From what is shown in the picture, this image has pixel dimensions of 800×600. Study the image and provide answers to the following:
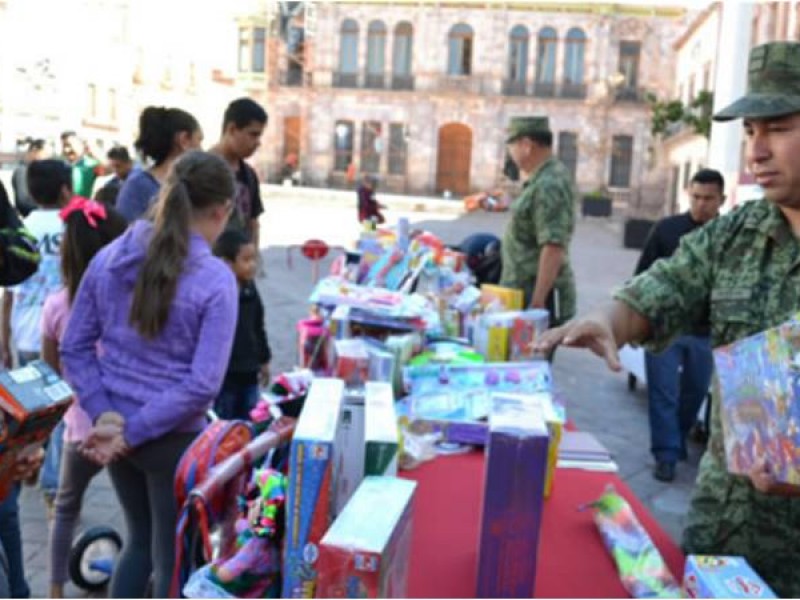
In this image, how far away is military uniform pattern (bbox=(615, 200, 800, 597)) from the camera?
1753 millimetres

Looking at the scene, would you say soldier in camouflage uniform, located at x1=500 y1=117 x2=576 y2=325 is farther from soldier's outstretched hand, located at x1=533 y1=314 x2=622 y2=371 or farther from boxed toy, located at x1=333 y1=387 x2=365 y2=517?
boxed toy, located at x1=333 y1=387 x2=365 y2=517

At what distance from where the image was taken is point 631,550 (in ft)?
5.99

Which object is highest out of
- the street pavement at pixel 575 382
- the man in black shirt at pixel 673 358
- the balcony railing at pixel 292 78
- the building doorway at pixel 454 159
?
the balcony railing at pixel 292 78

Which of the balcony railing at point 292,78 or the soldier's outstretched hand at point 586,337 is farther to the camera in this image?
the balcony railing at point 292,78

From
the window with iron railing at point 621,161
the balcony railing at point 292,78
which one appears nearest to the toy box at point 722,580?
the window with iron railing at point 621,161

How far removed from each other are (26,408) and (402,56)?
3886 centimetres

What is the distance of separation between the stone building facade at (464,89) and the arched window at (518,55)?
0.05 metres

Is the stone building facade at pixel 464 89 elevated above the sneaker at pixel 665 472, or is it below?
above

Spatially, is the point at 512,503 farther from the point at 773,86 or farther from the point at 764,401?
the point at 773,86

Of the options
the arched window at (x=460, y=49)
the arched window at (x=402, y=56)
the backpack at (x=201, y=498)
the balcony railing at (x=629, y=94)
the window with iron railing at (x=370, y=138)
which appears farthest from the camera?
the window with iron railing at (x=370, y=138)

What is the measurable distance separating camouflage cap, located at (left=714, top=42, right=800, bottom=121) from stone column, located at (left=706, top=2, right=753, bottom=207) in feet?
26.5

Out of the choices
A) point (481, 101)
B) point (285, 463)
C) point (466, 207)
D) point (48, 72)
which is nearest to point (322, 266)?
point (285, 463)

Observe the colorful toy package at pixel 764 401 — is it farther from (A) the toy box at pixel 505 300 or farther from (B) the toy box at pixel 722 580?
(A) the toy box at pixel 505 300

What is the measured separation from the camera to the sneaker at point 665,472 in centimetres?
490
